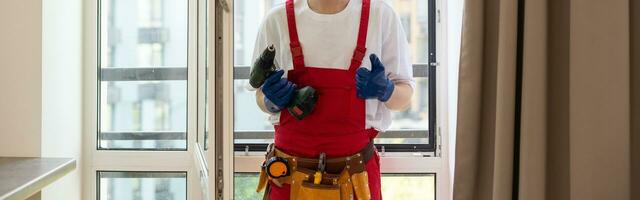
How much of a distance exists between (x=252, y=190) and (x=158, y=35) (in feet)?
2.35

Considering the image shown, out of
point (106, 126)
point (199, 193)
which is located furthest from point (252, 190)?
point (106, 126)

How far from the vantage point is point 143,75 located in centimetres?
200

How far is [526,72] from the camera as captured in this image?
3.78ft

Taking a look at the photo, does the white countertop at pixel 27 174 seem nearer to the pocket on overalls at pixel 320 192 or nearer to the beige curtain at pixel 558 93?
the pocket on overalls at pixel 320 192

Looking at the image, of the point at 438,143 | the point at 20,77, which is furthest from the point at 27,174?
the point at 438,143

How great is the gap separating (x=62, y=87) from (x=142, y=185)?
521 millimetres

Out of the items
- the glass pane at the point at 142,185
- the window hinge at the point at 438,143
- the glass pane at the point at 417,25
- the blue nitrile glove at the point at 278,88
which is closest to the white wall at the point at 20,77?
the glass pane at the point at 142,185

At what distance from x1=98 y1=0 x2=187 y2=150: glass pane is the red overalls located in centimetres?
78

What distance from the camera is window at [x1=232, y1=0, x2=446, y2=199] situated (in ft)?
6.43

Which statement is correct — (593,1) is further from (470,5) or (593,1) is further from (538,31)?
(470,5)

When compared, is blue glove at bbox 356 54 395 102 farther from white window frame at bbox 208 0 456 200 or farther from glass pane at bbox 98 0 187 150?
glass pane at bbox 98 0 187 150

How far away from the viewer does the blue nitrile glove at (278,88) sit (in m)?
1.29

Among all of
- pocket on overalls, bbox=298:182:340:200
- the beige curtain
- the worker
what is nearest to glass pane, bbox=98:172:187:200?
the worker

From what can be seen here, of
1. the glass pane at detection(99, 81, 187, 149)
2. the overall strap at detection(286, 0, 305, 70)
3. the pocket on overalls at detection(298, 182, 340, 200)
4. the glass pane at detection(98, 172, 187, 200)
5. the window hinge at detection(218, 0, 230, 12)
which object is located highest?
the window hinge at detection(218, 0, 230, 12)
